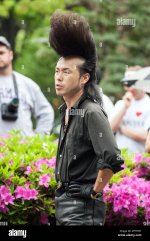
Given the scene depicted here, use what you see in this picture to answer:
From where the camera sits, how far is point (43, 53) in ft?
65.4

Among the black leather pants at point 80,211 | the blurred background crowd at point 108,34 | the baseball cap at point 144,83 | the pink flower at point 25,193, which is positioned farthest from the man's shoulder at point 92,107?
the blurred background crowd at point 108,34

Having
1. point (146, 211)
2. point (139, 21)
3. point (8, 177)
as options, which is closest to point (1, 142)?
point (8, 177)

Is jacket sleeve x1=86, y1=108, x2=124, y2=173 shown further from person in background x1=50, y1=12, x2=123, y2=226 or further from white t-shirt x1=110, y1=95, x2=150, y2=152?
white t-shirt x1=110, y1=95, x2=150, y2=152

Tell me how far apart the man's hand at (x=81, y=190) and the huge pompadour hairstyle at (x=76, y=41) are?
59 centimetres

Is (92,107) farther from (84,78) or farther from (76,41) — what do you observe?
(76,41)

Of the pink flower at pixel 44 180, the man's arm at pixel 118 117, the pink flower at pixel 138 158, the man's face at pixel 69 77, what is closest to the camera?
the man's face at pixel 69 77

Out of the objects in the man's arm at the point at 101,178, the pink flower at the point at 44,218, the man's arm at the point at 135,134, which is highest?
the man's arm at the point at 101,178

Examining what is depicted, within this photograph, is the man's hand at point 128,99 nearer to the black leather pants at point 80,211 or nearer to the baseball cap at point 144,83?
the baseball cap at point 144,83

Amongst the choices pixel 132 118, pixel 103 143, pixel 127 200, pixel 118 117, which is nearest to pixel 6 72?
pixel 118 117

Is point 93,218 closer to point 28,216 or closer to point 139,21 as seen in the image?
point 28,216

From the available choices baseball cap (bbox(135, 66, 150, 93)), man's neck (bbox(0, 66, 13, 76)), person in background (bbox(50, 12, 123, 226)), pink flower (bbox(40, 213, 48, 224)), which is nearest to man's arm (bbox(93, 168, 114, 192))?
person in background (bbox(50, 12, 123, 226))

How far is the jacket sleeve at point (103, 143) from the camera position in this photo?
432 cm

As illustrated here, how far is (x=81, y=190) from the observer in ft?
14.7

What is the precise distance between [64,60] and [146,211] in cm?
183
